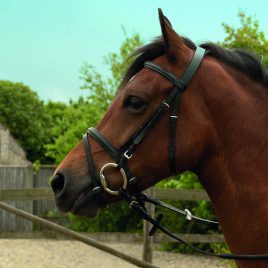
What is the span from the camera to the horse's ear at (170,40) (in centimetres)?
246

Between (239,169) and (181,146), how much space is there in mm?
302

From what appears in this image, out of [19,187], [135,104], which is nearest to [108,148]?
[135,104]

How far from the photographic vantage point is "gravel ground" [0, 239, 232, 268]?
851 cm

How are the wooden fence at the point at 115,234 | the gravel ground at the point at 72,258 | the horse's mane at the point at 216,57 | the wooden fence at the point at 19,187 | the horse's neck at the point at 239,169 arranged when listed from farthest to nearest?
1. the wooden fence at the point at 19,187
2. the gravel ground at the point at 72,258
3. the wooden fence at the point at 115,234
4. the horse's mane at the point at 216,57
5. the horse's neck at the point at 239,169

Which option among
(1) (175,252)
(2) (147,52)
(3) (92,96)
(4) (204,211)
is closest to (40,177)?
(3) (92,96)

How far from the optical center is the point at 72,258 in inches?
360

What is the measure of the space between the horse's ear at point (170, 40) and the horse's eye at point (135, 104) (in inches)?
10.9

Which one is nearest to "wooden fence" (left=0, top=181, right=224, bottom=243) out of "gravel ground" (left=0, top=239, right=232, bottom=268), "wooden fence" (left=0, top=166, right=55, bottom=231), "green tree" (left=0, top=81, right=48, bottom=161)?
"gravel ground" (left=0, top=239, right=232, bottom=268)

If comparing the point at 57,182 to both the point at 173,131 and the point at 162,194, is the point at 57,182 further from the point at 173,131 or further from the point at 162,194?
the point at 162,194

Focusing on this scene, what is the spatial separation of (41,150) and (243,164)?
87.3 feet

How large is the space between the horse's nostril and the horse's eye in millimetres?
478

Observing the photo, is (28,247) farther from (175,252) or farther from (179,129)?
(179,129)

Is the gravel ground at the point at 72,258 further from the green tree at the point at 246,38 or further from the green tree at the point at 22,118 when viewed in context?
the green tree at the point at 22,118

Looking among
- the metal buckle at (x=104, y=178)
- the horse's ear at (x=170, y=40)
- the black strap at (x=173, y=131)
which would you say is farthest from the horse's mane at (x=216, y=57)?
the metal buckle at (x=104, y=178)
